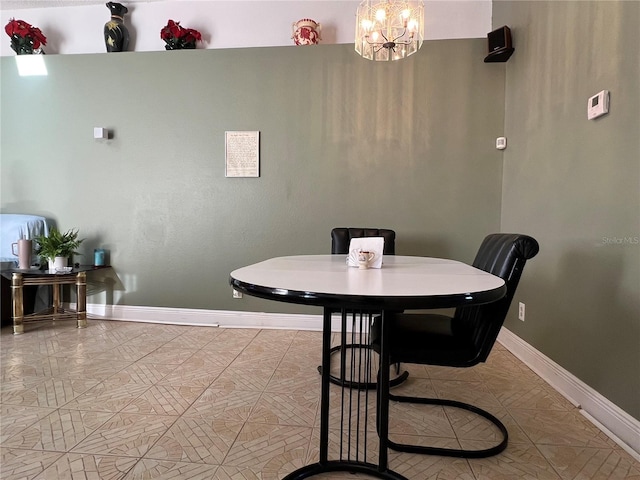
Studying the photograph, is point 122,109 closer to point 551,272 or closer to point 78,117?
point 78,117

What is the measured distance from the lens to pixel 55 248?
2.89m

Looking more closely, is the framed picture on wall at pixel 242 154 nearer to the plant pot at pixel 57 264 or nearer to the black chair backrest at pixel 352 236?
the black chair backrest at pixel 352 236

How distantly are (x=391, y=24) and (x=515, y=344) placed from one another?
2245 mm

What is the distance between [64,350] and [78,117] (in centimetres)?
217

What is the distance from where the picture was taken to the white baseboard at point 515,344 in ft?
4.65

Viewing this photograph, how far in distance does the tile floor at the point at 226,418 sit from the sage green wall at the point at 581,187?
12.6 inches

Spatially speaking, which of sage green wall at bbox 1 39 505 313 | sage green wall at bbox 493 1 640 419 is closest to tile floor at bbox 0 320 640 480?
sage green wall at bbox 493 1 640 419

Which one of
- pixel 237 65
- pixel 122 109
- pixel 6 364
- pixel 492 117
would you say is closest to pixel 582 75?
pixel 492 117

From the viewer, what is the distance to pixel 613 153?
1.52 meters

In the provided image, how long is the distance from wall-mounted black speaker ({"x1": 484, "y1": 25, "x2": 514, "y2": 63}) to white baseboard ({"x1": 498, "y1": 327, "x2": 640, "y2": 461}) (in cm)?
214

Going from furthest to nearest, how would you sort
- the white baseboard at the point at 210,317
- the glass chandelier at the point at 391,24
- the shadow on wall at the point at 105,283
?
the shadow on wall at the point at 105,283 < the white baseboard at the point at 210,317 < the glass chandelier at the point at 391,24

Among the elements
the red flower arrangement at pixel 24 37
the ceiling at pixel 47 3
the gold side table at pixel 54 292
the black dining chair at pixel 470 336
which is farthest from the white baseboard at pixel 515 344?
the ceiling at pixel 47 3

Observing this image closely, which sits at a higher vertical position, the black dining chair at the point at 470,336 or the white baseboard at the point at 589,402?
the black dining chair at the point at 470,336

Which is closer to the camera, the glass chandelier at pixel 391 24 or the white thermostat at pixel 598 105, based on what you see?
the white thermostat at pixel 598 105
